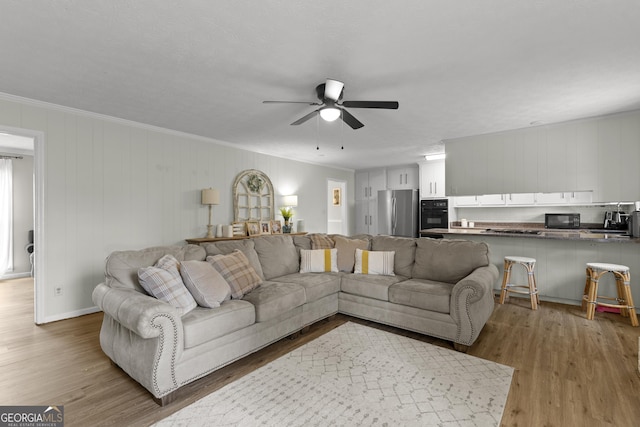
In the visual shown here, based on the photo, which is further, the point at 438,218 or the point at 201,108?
the point at 438,218

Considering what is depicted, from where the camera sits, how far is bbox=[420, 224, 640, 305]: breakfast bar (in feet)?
11.7

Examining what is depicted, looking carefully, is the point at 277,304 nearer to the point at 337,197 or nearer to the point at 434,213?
the point at 434,213

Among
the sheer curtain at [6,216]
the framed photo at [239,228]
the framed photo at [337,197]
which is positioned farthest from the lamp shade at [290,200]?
the sheer curtain at [6,216]

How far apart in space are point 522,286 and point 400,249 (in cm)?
170

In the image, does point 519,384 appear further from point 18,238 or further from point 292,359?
point 18,238

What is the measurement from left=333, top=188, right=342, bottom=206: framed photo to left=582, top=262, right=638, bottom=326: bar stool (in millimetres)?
5611

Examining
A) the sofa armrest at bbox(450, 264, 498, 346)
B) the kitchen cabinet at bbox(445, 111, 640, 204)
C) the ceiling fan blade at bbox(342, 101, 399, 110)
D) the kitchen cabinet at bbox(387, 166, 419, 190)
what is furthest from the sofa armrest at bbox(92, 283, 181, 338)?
the kitchen cabinet at bbox(387, 166, 419, 190)

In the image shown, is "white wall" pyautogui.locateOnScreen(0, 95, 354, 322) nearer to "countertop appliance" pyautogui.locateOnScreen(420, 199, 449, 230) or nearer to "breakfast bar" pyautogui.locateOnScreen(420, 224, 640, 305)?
"breakfast bar" pyautogui.locateOnScreen(420, 224, 640, 305)

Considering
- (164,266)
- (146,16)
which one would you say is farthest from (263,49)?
(164,266)

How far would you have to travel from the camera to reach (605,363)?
7.90 ft

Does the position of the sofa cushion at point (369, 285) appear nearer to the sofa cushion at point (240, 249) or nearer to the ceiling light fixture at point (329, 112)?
the sofa cushion at point (240, 249)

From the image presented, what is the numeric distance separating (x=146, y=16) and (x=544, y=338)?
4205 millimetres

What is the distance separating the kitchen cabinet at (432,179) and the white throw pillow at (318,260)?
3945 millimetres

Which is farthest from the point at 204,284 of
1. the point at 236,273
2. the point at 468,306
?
the point at 468,306
